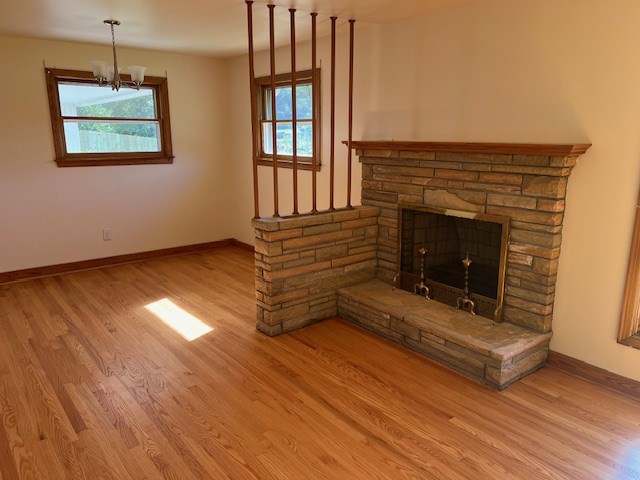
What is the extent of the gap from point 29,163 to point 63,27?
1393mm

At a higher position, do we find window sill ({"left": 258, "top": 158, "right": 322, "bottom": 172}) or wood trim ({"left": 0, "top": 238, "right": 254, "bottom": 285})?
window sill ({"left": 258, "top": 158, "right": 322, "bottom": 172})

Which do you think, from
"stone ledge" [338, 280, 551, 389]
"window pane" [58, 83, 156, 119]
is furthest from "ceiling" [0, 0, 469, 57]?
"stone ledge" [338, 280, 551, 389]

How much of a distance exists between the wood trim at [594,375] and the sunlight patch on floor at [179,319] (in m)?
2.32

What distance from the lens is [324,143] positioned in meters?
4.28

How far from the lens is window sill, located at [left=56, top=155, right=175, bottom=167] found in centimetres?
468

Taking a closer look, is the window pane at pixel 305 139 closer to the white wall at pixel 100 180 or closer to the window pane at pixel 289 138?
the window pane at pixel 289 138

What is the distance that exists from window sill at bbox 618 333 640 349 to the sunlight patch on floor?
2.62m

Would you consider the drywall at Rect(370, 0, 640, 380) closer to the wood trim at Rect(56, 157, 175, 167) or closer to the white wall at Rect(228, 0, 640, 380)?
the white wall at Rect(228, 0, 640, 380)

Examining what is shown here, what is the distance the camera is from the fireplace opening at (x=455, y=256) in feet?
9.96

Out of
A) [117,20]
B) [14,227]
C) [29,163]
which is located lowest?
[14,227]

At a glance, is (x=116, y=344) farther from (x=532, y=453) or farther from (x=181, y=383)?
(x=532, y=453)

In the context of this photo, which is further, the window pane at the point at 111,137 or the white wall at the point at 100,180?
the window pane at the point at 111,137

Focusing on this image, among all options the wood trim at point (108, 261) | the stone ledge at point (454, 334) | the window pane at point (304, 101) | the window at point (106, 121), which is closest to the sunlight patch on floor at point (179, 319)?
the stone ledge at point (454, 334)

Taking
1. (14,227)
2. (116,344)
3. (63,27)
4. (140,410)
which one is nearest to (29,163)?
(14,227)
